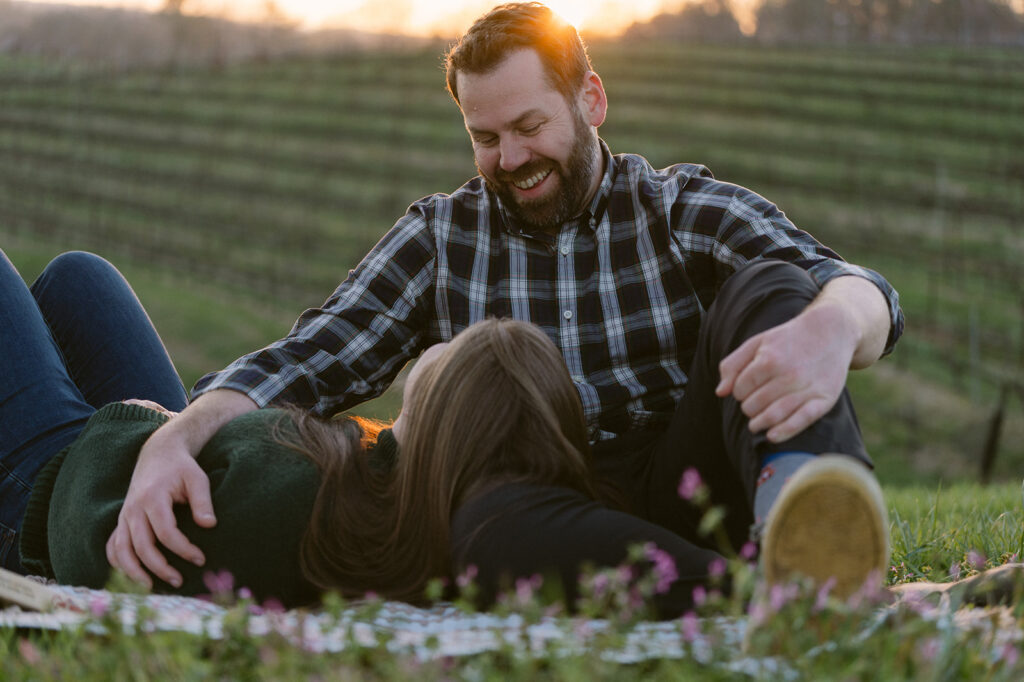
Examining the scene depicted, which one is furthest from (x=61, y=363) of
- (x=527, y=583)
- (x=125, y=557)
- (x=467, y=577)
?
(x=527, y=583)

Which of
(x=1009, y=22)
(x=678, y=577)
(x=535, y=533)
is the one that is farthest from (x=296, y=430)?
(x=1009, y=22)

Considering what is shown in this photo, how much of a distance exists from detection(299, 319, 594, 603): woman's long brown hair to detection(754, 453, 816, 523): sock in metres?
0.48

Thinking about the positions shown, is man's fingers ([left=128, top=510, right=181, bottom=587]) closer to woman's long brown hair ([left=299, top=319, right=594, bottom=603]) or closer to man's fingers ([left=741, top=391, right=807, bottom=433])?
woman's long brown hair ([left=299, top=319, right=594, bottom=603])

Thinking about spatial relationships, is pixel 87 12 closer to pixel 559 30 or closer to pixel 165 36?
pixel 165 36

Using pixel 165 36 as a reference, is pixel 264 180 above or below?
below

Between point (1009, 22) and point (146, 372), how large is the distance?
52390mm

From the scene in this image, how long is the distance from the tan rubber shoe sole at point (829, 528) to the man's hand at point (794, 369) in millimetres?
221

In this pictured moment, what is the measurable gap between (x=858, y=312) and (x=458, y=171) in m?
26.8

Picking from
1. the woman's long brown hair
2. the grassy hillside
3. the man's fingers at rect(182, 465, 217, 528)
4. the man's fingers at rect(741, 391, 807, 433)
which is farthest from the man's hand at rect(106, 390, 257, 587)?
the grassy hillside

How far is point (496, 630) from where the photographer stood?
164 centimetres

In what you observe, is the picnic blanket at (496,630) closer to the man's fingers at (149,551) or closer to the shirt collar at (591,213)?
the man's fingers at (149,551)

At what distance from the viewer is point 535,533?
201 centimetres

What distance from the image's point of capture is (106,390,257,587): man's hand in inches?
91.3

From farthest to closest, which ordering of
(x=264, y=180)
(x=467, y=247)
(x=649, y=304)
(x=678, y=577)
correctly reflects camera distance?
(x=264, y=180) < (x=467, y=247) < (x=649, y=304) < (x=678, y=577)
